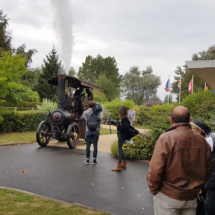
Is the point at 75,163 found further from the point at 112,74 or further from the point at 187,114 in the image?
the point at 112,74

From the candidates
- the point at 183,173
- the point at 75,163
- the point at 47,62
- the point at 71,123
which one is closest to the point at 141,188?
the point at 75,163

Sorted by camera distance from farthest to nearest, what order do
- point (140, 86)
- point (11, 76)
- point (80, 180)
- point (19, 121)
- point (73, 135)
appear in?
point (140, 86) → point (19, 121) → point (11, 76) → point (73, 135) → point (80, 180)

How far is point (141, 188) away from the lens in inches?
214

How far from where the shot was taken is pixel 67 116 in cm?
1000

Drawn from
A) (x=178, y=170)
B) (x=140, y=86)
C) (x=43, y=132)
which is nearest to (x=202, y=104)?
(x=43, y=132)

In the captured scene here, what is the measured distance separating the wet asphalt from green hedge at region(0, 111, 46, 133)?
5890 millimetres

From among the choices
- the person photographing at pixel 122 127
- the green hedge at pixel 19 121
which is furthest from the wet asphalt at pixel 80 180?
the green hedge at pixel 19 121

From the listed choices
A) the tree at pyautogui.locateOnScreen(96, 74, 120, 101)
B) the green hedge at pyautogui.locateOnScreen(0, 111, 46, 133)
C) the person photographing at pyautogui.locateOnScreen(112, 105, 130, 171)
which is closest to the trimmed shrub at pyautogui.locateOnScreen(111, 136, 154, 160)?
the person photographing at pyautogui.locateOnScreen(112, 105, 130, 171)

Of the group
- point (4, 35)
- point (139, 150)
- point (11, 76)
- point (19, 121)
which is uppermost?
point (4, 35)

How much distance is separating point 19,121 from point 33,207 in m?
11.6

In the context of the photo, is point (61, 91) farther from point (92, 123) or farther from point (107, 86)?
point (107, 86)

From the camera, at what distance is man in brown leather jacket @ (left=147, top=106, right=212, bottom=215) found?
7.55ft

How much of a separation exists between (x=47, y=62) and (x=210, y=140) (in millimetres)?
40071

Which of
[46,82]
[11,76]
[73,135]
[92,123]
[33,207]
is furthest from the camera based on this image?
[46,82]
